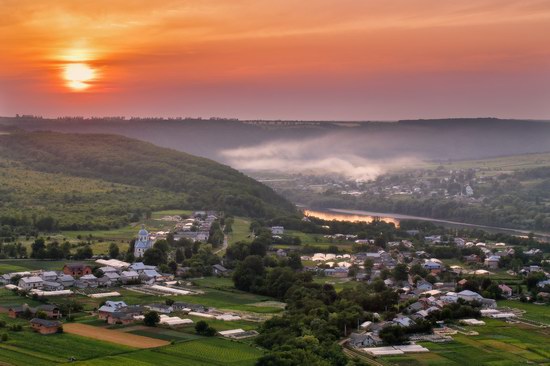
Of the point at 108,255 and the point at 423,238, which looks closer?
the point at 108,255

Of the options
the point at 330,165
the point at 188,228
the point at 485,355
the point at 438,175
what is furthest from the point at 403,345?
the point at 330,165

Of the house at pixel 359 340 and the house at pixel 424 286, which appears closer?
the house at pixel 359 340

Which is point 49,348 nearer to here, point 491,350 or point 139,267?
point 491,350

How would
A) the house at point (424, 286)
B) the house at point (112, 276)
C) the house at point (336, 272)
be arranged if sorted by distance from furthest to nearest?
the house at point (336, 272)
the house at point (424, 286)
the house at point (112, 276)

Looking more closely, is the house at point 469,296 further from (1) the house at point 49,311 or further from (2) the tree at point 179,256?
(1) the house at point 49,311

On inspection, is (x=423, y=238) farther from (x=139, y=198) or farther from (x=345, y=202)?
(x=345, y=202)

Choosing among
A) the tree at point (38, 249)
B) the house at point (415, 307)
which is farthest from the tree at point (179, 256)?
the house at point (415, 307)
